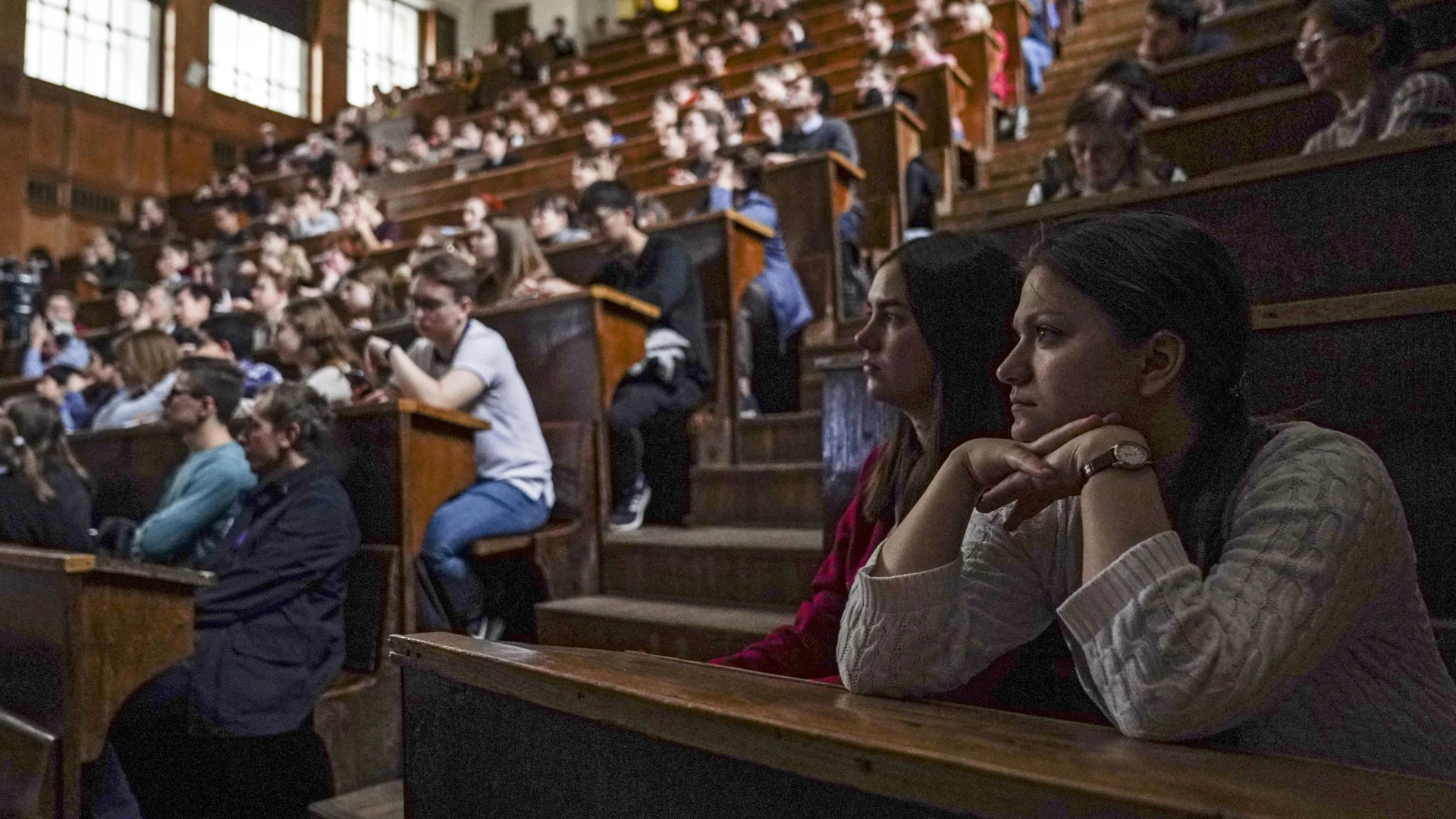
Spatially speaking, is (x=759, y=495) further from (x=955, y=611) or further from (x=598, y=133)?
(x=598, y=133)

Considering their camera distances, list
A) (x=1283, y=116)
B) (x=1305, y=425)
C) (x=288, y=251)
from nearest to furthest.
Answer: (x=1305, y=425) → (x=1283, y=116) → (x=288, y=251)

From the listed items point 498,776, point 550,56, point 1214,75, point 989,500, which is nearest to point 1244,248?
point 989,500

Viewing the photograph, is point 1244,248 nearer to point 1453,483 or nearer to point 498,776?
point 1453,483

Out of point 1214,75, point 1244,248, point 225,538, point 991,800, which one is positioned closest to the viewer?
point 991,800

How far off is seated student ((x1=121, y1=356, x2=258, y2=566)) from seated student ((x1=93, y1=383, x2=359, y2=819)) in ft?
0.34

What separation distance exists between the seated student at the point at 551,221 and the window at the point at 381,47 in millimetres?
4222

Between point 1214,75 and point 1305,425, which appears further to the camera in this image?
point 1214,75

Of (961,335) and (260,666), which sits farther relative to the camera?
(260,666)

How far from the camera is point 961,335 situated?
1.94 ft

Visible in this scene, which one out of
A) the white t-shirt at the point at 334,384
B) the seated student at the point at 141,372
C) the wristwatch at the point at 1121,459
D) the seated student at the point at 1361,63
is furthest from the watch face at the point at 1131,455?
the seated student at the point at 141,372

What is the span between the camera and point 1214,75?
1.57 m

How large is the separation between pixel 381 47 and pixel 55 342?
3800mm

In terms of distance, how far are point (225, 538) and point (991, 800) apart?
3.28 ft

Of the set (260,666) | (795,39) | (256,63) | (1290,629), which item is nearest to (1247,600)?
(1290,629)
